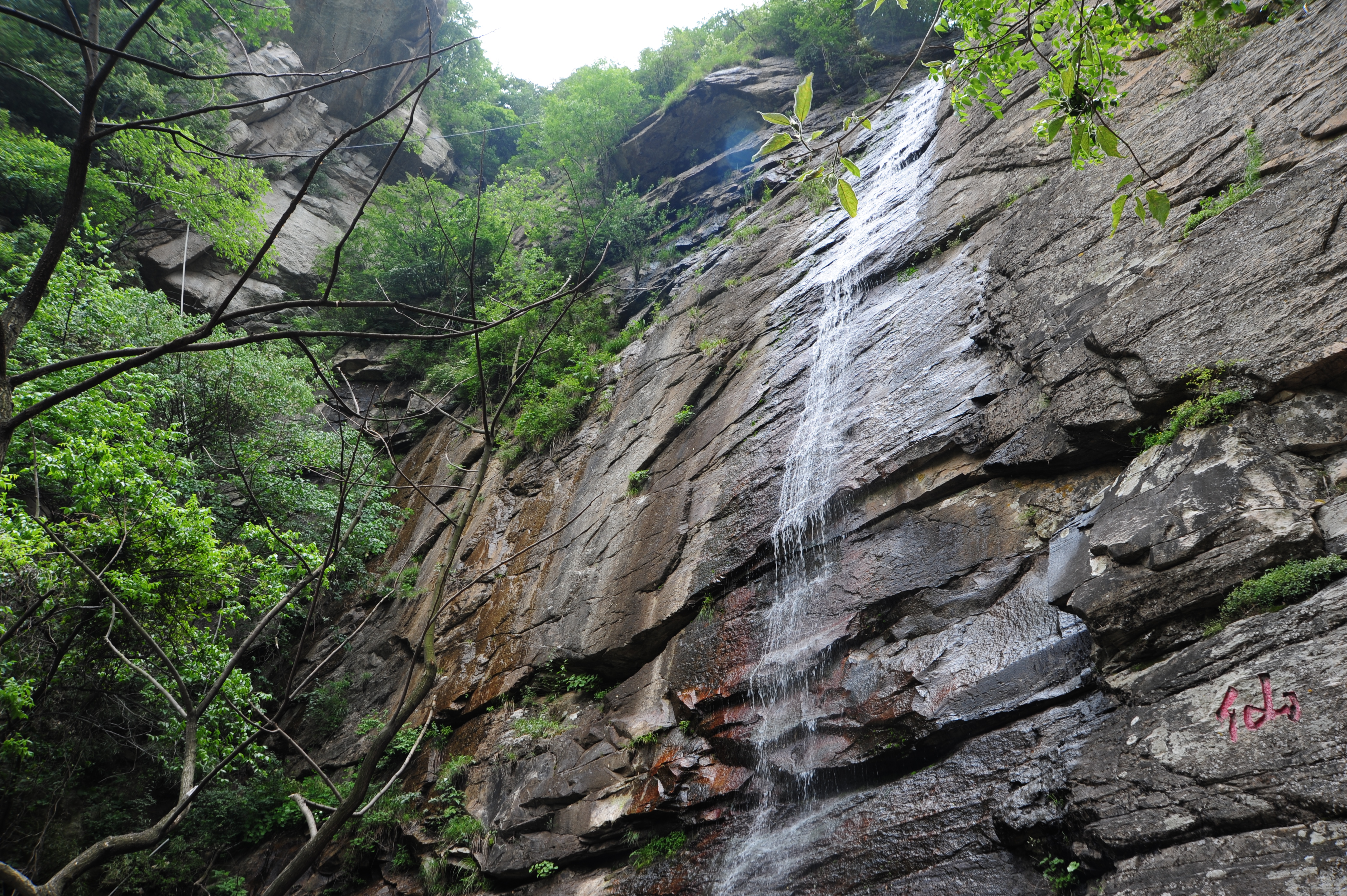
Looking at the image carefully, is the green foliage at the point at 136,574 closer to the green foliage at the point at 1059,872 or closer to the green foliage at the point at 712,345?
the green foliage at the point at 1059,872

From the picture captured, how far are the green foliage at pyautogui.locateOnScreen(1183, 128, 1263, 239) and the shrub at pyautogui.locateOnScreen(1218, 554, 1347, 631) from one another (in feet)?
10.3

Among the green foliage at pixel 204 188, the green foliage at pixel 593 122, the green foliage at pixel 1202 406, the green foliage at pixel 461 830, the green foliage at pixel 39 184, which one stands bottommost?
the green foliage at pixel 461 830

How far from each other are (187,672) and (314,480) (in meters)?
7.57

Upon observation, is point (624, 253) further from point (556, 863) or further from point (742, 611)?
point (556, 863)

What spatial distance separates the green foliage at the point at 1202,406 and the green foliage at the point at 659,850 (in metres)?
4.87

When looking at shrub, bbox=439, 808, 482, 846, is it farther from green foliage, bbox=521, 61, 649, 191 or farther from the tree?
green foliage, bbox=521, 61, 649, 191

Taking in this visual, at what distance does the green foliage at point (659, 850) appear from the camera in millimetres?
6043

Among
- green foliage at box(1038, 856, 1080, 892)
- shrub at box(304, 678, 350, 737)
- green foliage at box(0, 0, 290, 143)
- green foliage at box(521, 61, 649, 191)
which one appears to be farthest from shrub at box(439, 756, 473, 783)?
green foliage at box(521, 61, 649, 191)

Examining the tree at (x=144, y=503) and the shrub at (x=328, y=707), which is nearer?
the tree at (x=144, y=503)

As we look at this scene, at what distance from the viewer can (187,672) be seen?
7156mm

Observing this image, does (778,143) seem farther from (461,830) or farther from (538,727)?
(461,830)

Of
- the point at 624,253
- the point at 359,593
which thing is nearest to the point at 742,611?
the point at 359,593

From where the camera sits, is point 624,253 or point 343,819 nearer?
point 343,819

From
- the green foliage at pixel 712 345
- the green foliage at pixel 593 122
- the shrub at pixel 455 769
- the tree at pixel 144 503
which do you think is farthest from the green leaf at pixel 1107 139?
the green foliage at pixel 593 122
